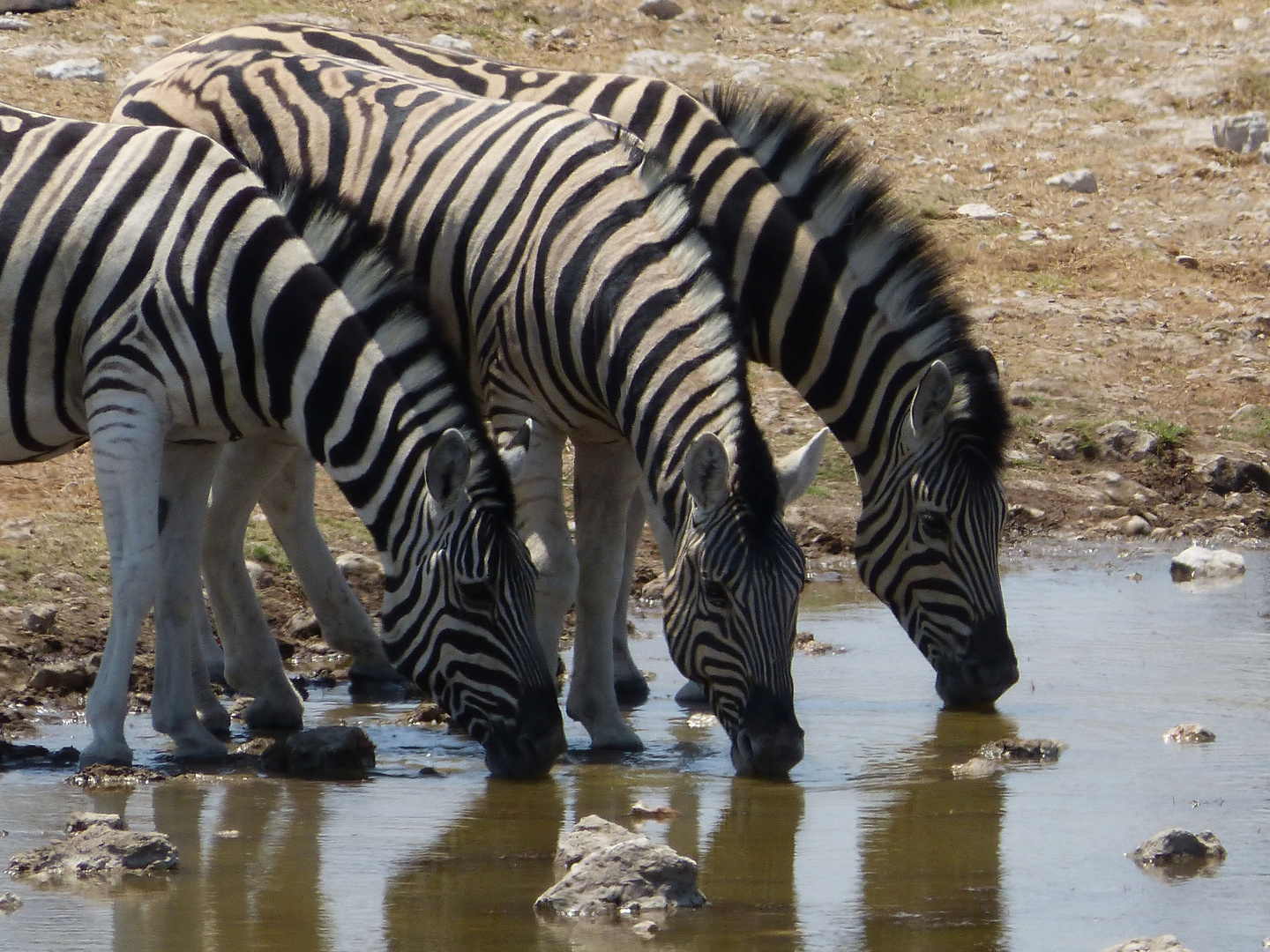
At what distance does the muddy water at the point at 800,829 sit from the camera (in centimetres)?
434

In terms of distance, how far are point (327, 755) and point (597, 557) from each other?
4.30ft

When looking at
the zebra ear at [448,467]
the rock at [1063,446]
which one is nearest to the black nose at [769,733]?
the zebra ear at [448,467]

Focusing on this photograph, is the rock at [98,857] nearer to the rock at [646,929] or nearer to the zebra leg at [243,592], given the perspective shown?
the rock at [646,929]

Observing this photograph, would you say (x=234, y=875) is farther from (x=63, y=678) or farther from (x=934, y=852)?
(x=63, y=678)

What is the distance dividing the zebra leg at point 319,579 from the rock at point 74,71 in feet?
28.6

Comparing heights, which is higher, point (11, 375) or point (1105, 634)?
point (11, 375)

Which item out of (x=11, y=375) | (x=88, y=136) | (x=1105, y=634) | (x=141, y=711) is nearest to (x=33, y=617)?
(x=141, y=711)

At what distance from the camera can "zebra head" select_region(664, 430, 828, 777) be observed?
584 centimetres

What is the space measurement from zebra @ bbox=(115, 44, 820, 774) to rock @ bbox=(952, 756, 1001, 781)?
604 mm

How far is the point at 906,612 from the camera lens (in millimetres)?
7137

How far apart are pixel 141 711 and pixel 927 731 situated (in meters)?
2.92

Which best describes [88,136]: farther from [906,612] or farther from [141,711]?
[906,612]

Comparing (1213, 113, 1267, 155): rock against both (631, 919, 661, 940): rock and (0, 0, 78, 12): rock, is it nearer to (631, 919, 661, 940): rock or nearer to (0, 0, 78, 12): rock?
(0, 0, 78, 12): rock

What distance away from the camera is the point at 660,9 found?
18.9 metres
